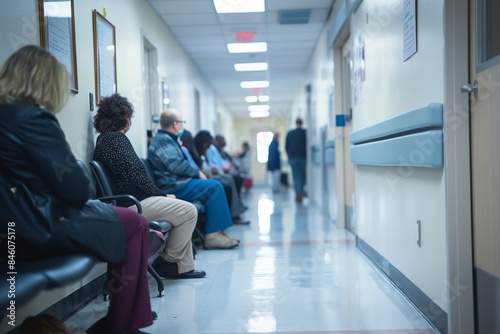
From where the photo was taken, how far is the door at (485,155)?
190 cm

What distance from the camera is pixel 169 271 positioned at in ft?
11.5

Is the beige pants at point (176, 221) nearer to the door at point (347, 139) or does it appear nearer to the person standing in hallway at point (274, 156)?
the door at point (347, 139)

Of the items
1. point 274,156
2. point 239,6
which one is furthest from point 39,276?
point 274,156

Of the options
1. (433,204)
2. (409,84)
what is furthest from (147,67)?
(433,204)

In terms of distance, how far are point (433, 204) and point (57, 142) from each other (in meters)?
1.76

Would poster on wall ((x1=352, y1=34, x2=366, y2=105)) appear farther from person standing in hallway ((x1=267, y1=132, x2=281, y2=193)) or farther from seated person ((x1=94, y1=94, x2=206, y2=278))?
person standing in hallway ((x1=267, y1=132, x2=281, y2=193))

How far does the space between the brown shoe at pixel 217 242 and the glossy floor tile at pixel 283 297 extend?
0.07 metres

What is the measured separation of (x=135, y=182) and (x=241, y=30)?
4118mm

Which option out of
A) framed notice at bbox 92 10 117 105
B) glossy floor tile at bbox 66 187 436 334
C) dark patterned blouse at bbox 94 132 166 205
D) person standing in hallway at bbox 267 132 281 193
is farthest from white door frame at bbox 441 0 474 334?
person standing in hallway at bbox 267 132 281 193

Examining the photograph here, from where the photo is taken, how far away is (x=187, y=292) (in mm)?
3168

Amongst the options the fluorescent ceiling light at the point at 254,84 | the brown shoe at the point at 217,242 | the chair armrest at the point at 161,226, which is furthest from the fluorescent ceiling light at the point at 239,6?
the fluorescent ceiling light at the point at 254,84

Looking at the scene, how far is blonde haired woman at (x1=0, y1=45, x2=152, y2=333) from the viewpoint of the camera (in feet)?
5.53

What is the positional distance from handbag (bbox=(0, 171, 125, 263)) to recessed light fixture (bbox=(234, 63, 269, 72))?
774cm

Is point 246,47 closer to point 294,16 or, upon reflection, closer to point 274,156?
point 294,16
